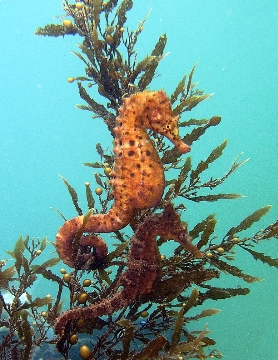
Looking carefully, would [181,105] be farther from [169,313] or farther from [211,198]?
[169,313]

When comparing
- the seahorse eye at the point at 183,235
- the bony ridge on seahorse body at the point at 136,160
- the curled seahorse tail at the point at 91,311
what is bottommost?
the curled seahorse tail at the point at 91,311

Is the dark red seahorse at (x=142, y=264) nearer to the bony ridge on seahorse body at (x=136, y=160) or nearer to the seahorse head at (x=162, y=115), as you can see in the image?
the bony ridge on seahorse body at (x=136, y=160)

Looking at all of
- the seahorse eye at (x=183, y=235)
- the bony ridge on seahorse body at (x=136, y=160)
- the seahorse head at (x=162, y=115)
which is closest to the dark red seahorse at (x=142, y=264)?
the seahorse eye at (x=183, y=235)

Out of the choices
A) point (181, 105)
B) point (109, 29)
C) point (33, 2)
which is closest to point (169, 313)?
point (181, 105)

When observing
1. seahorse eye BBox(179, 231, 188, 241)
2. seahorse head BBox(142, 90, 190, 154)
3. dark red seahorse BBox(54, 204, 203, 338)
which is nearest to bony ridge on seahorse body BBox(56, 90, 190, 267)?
seahorse head BBox(142, 90, 190, 154)

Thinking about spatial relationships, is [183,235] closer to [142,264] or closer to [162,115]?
[142,264]
